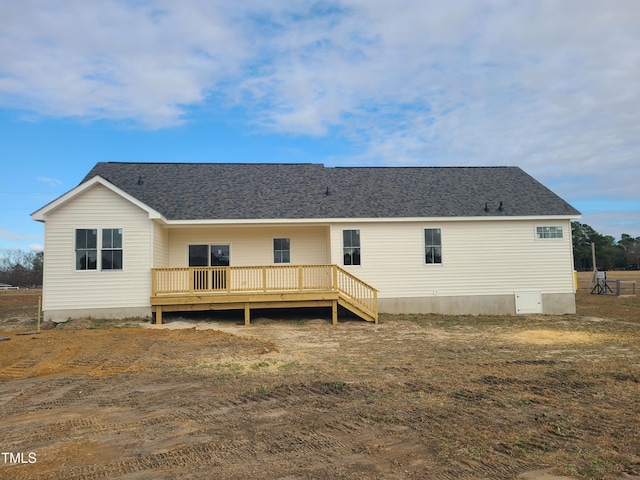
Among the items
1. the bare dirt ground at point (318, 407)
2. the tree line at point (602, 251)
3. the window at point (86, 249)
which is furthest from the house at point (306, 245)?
the tree line at point (602, 251)

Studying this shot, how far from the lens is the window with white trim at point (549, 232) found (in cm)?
1752

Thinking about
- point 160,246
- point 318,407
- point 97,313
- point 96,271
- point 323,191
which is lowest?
point 318,407

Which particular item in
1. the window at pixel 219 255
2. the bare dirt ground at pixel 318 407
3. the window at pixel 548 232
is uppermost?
the window at pixel 548 232

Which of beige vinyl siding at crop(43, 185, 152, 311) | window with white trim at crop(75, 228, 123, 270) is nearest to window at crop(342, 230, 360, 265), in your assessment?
beige vinyl siding at crop(43, 185, 152, 311)

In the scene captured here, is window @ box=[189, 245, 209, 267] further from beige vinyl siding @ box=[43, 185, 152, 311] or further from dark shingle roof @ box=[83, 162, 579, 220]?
beige vinyl siding @ box=[43, 185, 152, 311]

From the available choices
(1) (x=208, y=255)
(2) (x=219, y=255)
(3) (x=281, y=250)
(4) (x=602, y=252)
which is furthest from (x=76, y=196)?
(4) (x=602, y=252)

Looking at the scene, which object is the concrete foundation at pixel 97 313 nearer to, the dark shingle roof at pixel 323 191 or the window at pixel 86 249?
the window at pixel 86 249

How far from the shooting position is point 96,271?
14.3m

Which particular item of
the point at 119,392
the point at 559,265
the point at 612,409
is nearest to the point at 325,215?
the point at 559,265

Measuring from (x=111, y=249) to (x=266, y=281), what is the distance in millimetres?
5186

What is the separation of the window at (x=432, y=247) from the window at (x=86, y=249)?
11.6m

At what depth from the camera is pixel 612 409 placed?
19.0 feet

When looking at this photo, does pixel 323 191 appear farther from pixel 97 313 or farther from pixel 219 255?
pixel 97 313

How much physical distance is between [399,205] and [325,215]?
3.10 m
